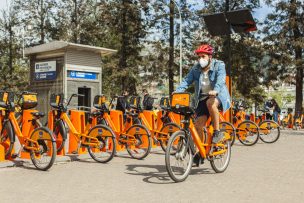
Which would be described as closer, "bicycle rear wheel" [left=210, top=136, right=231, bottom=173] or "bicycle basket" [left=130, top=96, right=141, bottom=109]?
"bicycle rear wheel" [left=210, top=136, right=231, bottom=173]

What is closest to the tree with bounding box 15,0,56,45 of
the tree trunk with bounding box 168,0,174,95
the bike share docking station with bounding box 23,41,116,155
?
the tree trunk with bounding box 168,0,174,95

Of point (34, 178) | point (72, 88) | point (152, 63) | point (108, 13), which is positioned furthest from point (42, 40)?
point (34, 178)

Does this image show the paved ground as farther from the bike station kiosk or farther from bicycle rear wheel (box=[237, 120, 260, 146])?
the bike station kiosk

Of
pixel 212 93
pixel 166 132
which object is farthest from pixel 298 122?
pixel 212 93

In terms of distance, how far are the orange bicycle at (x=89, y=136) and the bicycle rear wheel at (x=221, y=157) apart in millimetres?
1783

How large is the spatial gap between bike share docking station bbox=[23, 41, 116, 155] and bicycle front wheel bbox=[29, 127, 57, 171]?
908cm

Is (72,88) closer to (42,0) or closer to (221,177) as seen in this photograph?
(221,177)

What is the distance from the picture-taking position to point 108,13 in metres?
27.9

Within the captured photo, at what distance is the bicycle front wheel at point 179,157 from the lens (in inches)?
231

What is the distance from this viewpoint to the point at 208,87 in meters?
6.79

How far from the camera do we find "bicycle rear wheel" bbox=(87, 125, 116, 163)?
7.88m

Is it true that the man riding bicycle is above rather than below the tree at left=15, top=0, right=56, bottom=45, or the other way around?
below

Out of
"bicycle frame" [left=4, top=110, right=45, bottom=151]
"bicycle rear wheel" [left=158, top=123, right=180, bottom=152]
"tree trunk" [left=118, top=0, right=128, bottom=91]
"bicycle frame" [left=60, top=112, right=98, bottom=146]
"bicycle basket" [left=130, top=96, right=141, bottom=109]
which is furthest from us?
"tree trunk" [left=118, top=0, right=128, bottom=91]

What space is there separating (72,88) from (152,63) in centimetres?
1278
